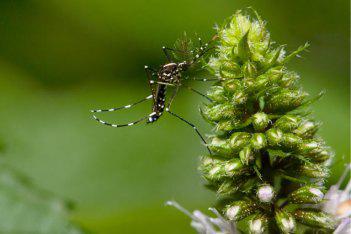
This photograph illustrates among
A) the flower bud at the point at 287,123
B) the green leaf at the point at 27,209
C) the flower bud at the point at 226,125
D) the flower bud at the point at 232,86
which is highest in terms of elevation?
the green leaf at the point at 27,209

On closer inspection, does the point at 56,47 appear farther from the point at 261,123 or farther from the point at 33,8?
the point at 261,123

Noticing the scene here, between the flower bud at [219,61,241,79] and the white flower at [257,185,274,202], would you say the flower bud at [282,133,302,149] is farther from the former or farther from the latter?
the flower bud at [219,61,241,79]

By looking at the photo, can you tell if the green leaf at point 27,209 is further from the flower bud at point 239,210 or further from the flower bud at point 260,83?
the flower bud at point 260,83

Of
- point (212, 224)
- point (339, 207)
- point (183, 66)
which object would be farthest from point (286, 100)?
point (183, 66)

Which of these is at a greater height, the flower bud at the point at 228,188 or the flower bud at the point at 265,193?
the flower bud at the point at 228,188

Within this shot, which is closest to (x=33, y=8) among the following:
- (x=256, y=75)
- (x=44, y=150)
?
(x=44, y=150)

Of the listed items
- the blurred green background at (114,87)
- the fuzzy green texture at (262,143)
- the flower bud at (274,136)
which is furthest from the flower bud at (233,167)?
the blurred green background at (114,87)
